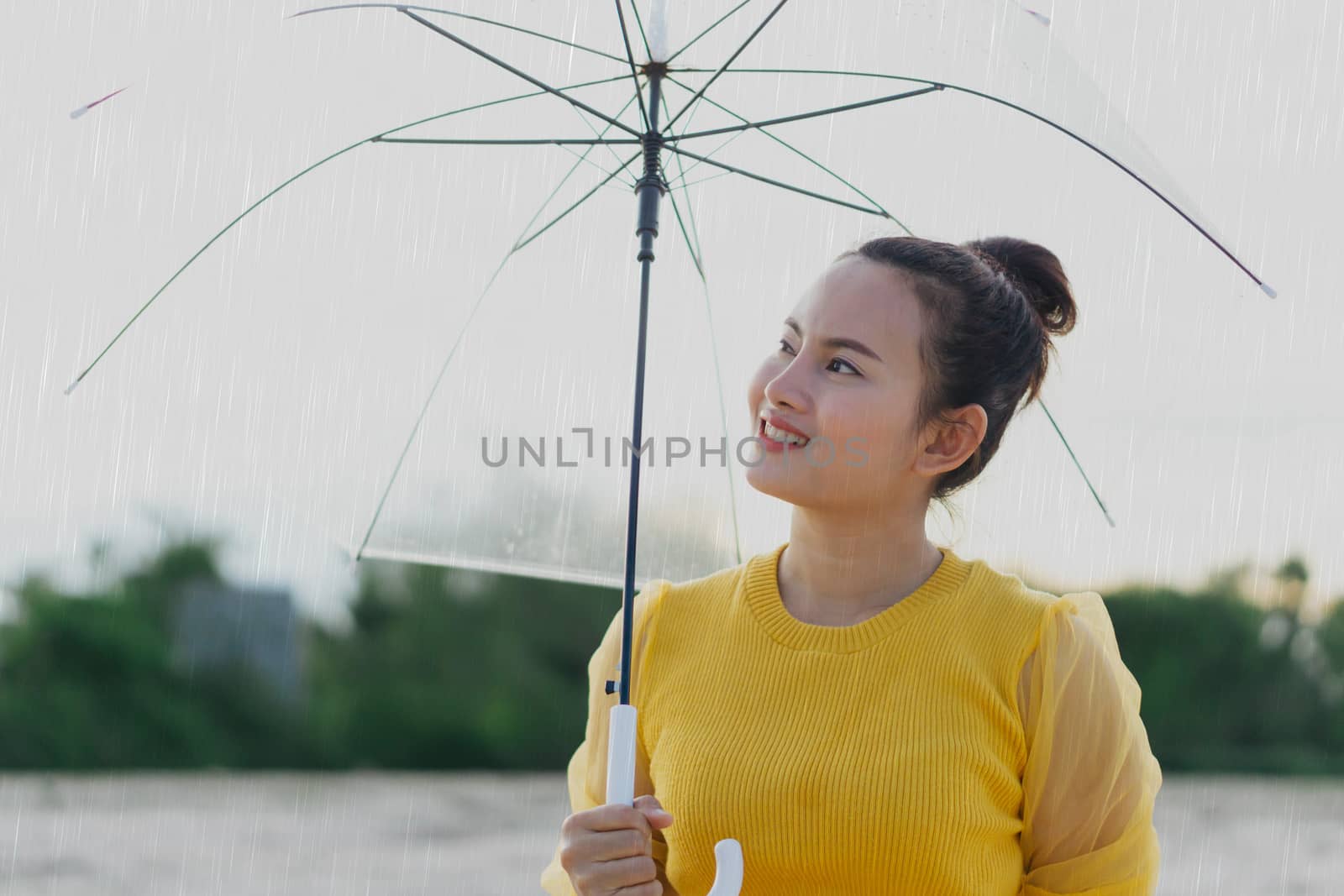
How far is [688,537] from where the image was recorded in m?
2.05

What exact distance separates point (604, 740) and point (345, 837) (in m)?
6.29

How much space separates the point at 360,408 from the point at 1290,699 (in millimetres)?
10842

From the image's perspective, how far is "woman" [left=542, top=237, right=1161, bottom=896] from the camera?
141cm

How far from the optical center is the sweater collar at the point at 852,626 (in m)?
1.54

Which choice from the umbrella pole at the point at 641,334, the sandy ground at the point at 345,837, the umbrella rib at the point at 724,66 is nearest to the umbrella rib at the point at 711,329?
the umbrella rib at the point at 724,66

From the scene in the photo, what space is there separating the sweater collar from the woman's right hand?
12.8 inches

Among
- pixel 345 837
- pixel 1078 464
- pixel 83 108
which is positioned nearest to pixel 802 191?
pixel 1078 464

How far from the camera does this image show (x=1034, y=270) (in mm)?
1785

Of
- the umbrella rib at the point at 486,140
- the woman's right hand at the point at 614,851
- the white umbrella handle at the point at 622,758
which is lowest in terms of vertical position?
the woman's right hand at the point at 614,851

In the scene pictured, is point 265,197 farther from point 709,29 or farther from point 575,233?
point 709,29

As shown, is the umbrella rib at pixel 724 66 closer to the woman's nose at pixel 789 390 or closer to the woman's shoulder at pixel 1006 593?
the woman's nose at pixel 789 390

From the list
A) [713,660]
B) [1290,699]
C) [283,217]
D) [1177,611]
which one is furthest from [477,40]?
[1290,699]

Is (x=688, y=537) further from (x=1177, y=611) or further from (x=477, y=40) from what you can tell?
(x=1177, y=611)

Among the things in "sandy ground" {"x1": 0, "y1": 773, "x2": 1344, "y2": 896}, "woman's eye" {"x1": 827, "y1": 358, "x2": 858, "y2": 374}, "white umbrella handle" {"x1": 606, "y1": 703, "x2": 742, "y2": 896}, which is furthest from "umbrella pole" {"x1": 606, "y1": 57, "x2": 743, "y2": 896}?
"sandy ground" {"x1": 0, "y1": 773, "x2": 1344, "y2": 896}
